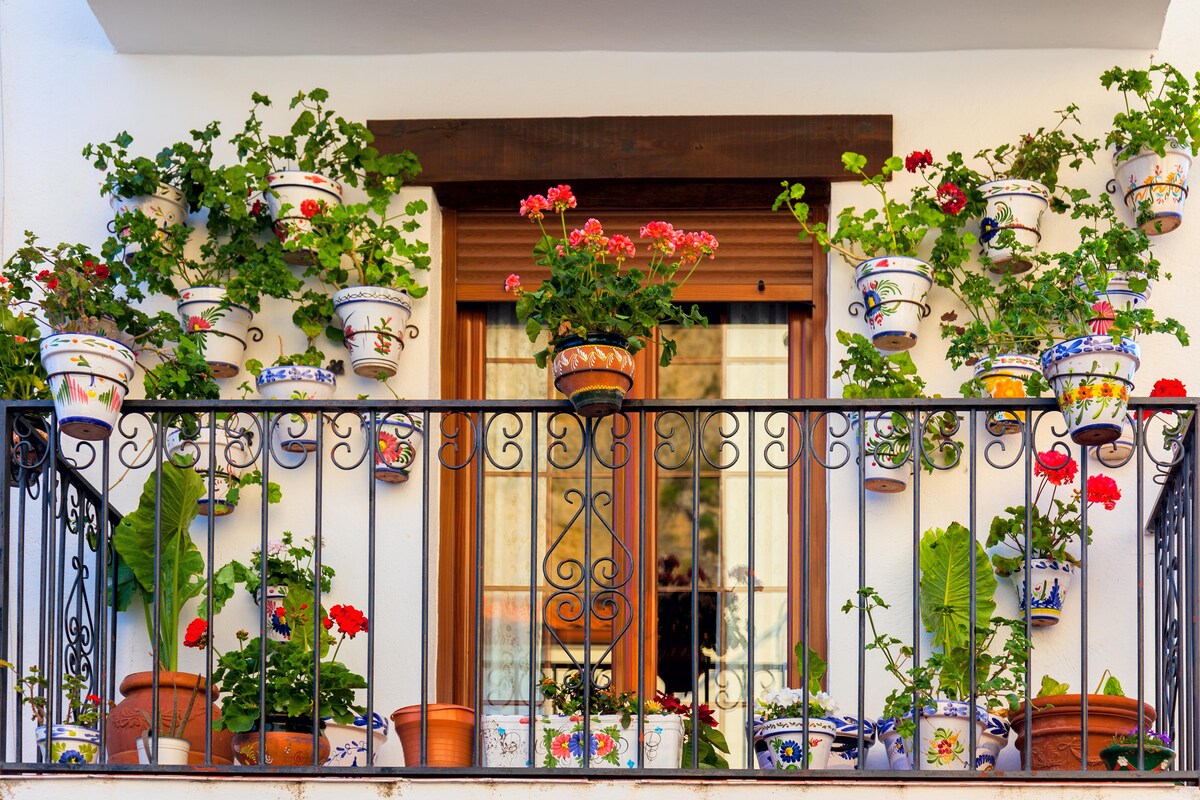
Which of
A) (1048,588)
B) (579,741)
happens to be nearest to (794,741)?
(579,741)

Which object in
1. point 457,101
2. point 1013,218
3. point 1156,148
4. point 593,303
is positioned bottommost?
point 593,303

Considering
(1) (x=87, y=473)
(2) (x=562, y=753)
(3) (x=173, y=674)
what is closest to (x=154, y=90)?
(1) (x=87, y=473)

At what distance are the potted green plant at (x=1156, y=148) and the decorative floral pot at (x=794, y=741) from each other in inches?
91.8

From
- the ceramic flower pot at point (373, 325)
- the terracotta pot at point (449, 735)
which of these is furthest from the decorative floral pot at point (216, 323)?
the terracotta pot at point (449, 735)

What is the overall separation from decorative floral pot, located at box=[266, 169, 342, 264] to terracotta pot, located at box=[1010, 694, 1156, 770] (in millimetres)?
3142

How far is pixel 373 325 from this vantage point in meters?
7.81

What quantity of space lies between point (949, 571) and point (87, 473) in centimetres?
311

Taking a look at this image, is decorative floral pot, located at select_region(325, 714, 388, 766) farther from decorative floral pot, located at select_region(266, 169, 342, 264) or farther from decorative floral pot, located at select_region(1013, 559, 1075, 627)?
decorative floral pot, located at select_region(1013, 559, 1075, 627)

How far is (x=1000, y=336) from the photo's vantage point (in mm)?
7660

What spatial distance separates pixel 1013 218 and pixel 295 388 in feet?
8.79

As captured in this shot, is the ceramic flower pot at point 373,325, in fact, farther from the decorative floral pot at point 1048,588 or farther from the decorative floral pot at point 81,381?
the decorative floral pot at point 1048,588

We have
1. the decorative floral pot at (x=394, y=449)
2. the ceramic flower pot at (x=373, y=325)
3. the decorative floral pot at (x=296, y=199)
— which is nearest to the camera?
the decorative floral pot at (x=394, y=449)

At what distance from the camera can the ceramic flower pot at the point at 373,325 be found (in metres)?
7.80

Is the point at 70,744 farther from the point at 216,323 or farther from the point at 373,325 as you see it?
the point at 373,325
